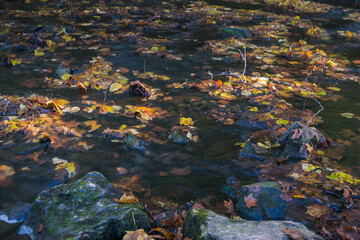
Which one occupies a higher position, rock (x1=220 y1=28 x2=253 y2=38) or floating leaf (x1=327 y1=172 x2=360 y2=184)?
rock (x1=220 y1=28 x2=253 y2=38)

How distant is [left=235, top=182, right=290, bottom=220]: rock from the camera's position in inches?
97.3

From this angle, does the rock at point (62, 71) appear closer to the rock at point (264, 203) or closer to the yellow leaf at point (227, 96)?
the yellow leaf at point (227, 96)

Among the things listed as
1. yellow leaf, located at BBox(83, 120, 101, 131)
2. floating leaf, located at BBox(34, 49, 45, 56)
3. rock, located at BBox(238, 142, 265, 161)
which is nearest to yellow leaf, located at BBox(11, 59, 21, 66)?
floating leaf, located at BBox(34, 49, 45, 56)

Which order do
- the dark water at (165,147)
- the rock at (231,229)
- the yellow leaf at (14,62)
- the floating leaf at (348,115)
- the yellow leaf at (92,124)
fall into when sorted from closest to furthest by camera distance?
the rock at (231,229) < the dark water at (165,147) < the yellow leaf at (92,124) < the floating leaf at (348,115) < the yellow leaf at (14,62)

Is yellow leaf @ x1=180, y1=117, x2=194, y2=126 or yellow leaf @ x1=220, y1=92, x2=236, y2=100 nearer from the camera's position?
yellow leaf @ x1=180, y1=117, x2=194, y2=126

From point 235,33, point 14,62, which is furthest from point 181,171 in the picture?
point 235,33

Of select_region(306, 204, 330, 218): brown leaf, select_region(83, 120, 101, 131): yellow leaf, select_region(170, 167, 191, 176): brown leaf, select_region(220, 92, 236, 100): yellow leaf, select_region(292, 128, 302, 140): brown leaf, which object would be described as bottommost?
select_region(170, 167, 191, 176): brown leaf

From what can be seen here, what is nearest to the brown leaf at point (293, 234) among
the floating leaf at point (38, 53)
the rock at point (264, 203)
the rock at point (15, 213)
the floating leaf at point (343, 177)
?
the rock at point (264, 203)

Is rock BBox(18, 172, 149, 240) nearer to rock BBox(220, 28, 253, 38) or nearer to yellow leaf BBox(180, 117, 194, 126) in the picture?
yellow leaf BBox(180, 117, 194, 126)

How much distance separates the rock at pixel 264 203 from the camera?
2.47 metres

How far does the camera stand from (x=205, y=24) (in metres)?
8.77

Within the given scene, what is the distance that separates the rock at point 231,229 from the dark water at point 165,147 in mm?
661

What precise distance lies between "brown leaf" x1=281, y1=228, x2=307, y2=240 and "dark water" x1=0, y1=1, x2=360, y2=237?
2.90ft

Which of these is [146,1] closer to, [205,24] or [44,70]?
[205,24]
